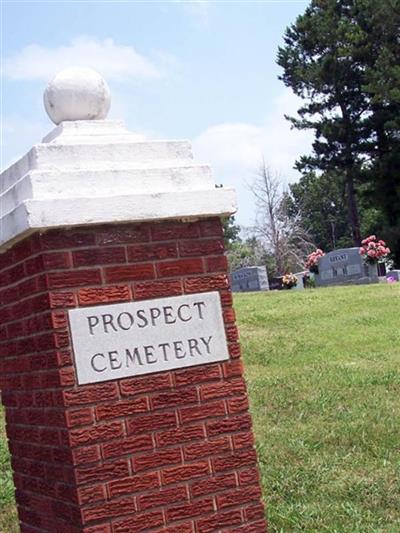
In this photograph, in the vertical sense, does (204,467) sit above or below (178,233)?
below

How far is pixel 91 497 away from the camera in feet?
9.39

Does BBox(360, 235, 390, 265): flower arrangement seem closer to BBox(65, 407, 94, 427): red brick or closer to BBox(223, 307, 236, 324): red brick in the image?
BBox(223, 307, 236, 324): red brick

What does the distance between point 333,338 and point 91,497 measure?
347 inches

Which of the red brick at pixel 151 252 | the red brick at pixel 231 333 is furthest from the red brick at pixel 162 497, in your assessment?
the red brick at pixel 151 252

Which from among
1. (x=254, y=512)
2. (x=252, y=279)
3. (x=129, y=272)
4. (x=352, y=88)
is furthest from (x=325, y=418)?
(x=352, y=88)

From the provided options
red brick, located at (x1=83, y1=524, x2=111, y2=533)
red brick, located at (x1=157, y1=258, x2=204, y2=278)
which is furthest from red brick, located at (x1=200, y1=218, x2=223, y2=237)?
red brick, located at (x1=83, y1=524, x2=111, y2=533)

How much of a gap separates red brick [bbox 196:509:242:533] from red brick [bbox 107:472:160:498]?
243 millimetres

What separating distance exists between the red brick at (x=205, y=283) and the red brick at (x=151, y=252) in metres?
0.12

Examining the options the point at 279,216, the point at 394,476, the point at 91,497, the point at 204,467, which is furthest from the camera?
the point at 279,216

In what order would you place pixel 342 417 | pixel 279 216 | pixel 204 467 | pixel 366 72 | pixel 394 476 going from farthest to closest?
pixel 279 216, pixel 366 72, pixel 342 417, pixel 394 476, pixel 204 467

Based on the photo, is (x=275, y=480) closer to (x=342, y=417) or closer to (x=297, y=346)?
(x=342, y=417)

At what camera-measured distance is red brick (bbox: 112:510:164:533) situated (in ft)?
9.55

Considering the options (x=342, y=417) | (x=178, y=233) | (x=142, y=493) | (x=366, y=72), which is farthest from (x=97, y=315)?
(x=366, y=72)

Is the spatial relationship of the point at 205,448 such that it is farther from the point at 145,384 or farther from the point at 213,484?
the point at 145,384
